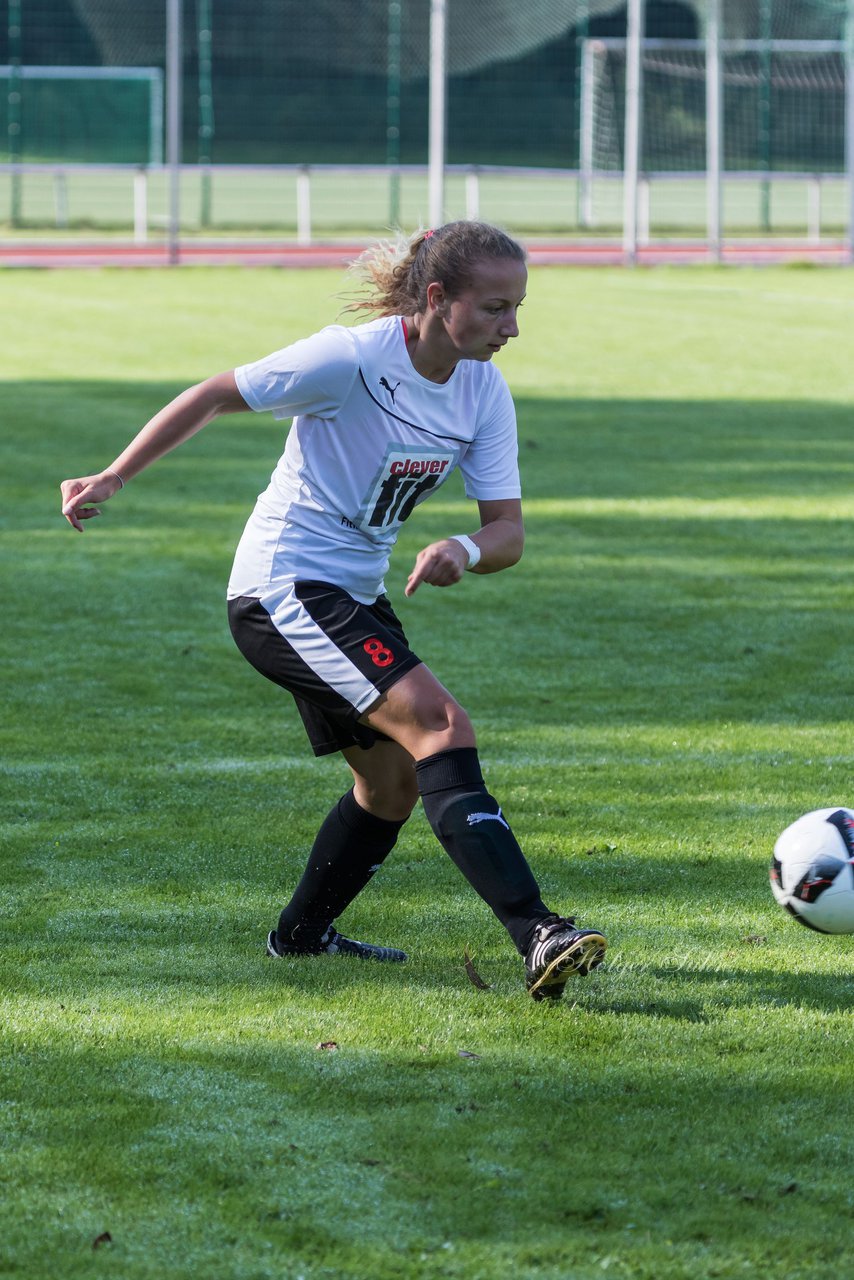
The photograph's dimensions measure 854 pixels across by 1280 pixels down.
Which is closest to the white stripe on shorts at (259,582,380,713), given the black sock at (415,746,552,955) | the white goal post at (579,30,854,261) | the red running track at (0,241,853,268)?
the black sock at (415,746,552,955)

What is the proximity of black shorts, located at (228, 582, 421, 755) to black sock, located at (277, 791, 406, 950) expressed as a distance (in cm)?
22

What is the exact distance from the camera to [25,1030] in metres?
3.66

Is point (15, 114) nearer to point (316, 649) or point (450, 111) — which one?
point (450, 111)

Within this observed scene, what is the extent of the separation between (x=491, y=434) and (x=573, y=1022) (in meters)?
1.31

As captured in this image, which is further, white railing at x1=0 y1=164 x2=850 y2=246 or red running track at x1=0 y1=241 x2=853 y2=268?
white railing at x1=0 y1=164 x2=850 y2=246

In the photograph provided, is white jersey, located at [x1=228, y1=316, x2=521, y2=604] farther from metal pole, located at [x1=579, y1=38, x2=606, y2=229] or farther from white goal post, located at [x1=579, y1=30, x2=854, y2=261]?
metal pole, located at [x1=579, y1=38, x2=606, y2=229]

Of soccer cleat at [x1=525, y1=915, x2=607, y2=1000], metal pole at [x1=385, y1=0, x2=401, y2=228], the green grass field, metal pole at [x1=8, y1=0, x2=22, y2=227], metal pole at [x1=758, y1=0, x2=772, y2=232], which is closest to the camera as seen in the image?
the green grass field

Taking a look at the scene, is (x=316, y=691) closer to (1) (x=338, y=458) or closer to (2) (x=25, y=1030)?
(1) (x=338, y=458)

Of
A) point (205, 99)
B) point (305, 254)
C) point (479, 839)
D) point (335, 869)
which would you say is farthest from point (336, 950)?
point (205, 99)

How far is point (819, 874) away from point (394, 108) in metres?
35.6


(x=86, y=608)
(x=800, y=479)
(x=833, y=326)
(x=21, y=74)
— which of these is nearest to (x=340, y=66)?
(x=21, y=74)

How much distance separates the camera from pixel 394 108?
37.7 metres

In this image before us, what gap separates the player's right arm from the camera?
3855 mm

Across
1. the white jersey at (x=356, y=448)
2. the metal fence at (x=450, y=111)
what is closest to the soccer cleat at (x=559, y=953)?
the white jersey at (x=356, y=448)
